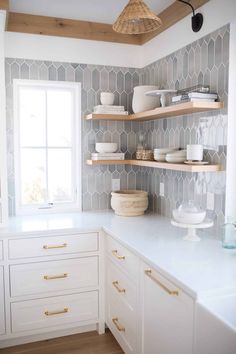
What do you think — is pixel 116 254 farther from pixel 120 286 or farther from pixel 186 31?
pixel 186 31

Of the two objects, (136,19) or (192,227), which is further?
(192,227)

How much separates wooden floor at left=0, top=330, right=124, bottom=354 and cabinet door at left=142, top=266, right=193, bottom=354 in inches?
24.8

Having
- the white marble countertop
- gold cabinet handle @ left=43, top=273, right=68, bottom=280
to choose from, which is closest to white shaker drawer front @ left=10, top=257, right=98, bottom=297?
gold cabinet handle @ left=43, top=273, right=68, bottom=280

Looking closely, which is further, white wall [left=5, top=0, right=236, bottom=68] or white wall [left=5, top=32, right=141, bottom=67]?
white wall [left=5, top=32, right=141, bottom=67]

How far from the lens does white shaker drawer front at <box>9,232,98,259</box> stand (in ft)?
8.18

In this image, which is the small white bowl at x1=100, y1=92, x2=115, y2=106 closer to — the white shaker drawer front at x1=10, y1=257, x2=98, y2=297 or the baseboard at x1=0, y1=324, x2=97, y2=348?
the white shaker drawer front at x1=10, y1=257, x2=98, y2=297

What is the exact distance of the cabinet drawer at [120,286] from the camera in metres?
2.20

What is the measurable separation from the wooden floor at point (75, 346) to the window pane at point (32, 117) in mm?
1626

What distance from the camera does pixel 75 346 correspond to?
8.55 ft

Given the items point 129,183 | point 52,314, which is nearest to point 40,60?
point 129,183

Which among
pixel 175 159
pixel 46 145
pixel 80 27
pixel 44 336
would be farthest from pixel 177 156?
pixel 44 336

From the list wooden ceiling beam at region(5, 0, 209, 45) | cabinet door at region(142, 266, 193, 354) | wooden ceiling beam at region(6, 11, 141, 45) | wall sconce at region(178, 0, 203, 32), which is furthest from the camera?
wooden ceiling beam at region(6, 11, 141, 45)

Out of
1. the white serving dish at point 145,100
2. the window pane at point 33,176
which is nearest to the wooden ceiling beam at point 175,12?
the white serving dish at point 145,100

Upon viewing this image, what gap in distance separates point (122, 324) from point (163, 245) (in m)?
0.67
